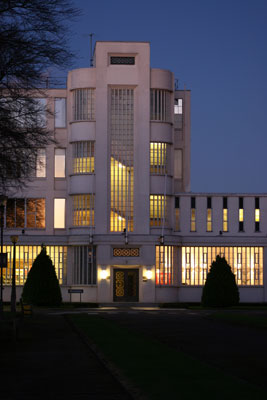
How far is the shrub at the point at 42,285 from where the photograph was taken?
6438cm

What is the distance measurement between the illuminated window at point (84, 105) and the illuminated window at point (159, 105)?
16.8 feet

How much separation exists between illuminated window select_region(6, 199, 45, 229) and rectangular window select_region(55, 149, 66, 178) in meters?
2.77

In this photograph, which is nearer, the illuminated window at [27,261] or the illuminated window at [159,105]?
the illuminated window at [27,261]

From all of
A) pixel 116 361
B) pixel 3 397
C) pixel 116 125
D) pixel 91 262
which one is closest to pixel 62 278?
pixel 91 262

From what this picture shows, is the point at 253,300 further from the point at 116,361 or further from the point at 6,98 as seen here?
the point at 116,361

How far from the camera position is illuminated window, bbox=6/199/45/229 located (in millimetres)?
73625

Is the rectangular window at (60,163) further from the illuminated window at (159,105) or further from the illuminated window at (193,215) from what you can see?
the illuminated window at (193,215)

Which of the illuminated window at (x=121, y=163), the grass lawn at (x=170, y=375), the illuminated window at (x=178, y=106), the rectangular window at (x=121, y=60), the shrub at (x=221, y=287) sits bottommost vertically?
the grass lawn at (x=170, y=375)

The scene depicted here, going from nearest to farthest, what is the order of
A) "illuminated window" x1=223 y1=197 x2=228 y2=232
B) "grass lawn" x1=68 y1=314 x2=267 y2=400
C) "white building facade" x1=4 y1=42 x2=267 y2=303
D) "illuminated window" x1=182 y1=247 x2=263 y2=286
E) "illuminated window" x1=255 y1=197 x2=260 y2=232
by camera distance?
"grass lawn" x1=68 y1=314 x2=267 y2=400 < "white building facade" x1=4 y1=42 x2=267 y2=303 < "illuminated window" x1=182 y1=247 x2=263 y2=286 < "illuminated window" x1=223 y1=197 x2=228 y2=232 < "illuminated window" x1=255 y1=197 x2=260 y2=232

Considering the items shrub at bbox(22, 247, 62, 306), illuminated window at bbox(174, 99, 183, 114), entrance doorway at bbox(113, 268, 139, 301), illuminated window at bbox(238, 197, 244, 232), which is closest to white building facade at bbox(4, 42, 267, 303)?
entrance doorway at bbox(113, 268, 139, 301)

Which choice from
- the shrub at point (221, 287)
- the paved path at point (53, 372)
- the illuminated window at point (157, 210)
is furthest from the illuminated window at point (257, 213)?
the paved path at point (53, 372)

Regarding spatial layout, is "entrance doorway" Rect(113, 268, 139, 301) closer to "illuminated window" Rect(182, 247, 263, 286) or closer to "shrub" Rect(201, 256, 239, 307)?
"illuminated window" Rect(182, 247, 263, 286)

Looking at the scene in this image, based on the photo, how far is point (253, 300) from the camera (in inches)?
2916

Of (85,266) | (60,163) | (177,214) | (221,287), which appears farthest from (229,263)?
(60,163)
